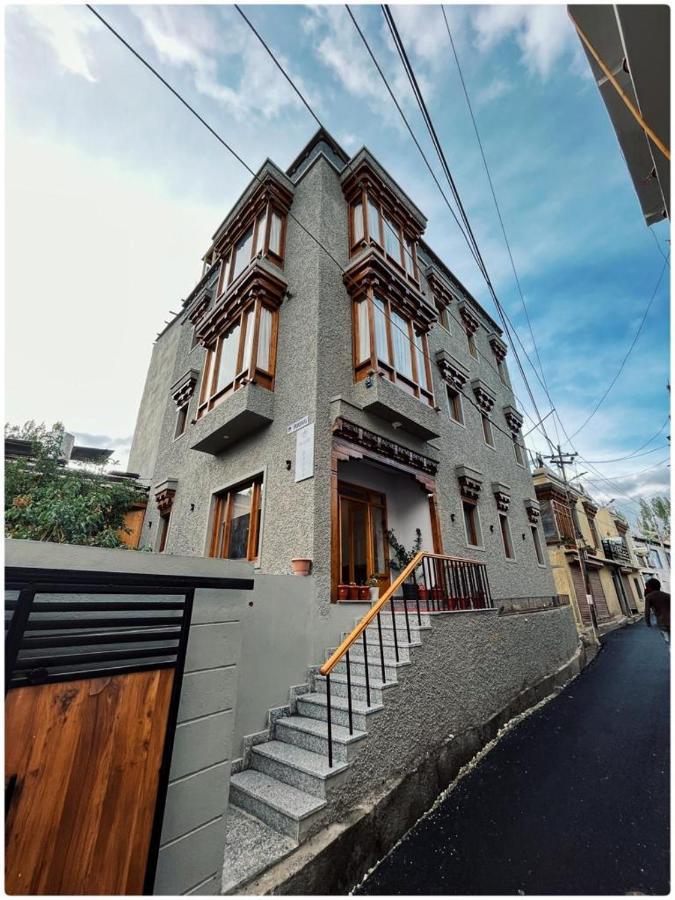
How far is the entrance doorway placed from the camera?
265 inches

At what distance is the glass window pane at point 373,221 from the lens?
8023 mm

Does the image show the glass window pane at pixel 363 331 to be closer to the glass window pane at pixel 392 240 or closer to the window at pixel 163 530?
the glass window pane at pixel 392 240

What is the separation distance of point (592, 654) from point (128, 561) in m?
13.8

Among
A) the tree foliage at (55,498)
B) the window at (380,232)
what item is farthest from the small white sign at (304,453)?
the window at (380,232)

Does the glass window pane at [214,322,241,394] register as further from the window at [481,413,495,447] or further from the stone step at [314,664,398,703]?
the window at [481,413,495,447]

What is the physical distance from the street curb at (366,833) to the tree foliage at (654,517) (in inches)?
1544

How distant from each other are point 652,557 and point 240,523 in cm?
4309

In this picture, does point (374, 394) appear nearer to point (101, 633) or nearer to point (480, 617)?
point (480, 617)

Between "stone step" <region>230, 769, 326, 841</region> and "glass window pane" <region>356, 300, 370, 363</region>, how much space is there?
6.04 m

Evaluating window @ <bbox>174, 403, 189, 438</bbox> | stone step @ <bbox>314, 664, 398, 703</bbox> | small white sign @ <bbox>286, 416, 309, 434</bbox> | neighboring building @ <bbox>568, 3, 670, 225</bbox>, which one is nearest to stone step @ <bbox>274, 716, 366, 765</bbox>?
stone step @ <bbox>314, 664, 398, 703</bbox>

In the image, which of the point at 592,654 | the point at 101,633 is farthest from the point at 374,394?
the point at 592,654

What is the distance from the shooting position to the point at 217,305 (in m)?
8.17

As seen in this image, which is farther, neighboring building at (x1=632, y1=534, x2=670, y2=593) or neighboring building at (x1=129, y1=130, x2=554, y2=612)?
neighboring building at (x1=632, y1=534, x2=670, y2=593)

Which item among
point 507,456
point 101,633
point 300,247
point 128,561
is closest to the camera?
point 101,633
